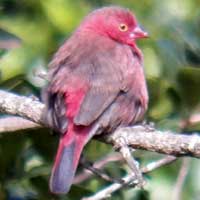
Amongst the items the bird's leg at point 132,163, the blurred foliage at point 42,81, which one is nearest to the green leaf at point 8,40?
the blurred foliage at point 42,81

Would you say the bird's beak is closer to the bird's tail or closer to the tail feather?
the bird's tail

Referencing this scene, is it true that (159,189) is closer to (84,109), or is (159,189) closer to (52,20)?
(84,109)

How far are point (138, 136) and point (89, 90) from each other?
58 cm

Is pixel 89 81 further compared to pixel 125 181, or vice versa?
pixel 89 81

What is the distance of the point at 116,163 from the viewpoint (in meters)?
6.23

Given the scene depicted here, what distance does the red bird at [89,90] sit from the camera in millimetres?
5875

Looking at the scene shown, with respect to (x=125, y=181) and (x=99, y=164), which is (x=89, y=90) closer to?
(x=99, y=164)

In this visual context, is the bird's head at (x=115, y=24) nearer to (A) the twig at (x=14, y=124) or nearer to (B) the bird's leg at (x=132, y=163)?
(A) the twig at (x=14, y=124)

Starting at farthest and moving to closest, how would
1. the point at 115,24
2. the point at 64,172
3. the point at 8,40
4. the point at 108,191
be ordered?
the point at 115,24 < the point at 8,40 < the point at 64,172 < the point at 108,191

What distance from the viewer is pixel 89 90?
6090 mm

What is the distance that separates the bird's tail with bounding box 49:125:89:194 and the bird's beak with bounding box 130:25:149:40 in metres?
1.01

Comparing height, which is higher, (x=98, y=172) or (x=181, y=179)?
(x=98, y=172)

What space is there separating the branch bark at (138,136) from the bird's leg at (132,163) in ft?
0.18

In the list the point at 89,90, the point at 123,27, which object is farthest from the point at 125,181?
the point at 123,27
